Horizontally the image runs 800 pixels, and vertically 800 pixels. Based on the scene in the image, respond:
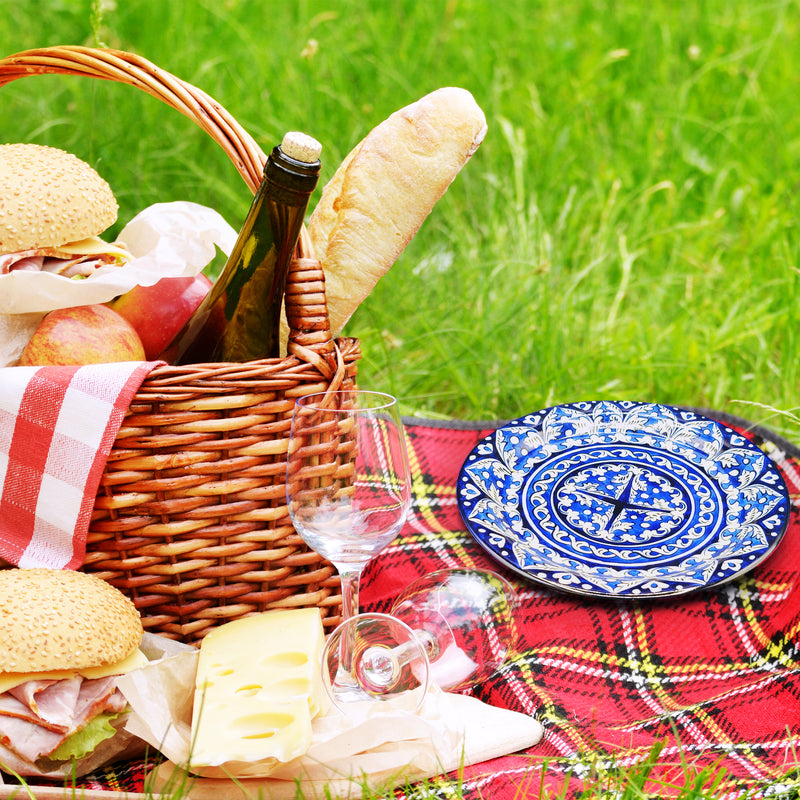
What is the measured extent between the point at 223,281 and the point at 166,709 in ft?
2.22

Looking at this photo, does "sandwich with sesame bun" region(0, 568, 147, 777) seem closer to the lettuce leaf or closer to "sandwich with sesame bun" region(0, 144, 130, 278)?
the lettuce leaf

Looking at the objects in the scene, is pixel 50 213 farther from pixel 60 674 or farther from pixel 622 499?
pixel 622 499

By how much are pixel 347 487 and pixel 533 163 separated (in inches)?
90.9

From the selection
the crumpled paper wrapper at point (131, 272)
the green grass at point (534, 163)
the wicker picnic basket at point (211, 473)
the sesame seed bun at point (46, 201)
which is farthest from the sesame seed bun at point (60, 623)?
the green grass at point (534, 163)

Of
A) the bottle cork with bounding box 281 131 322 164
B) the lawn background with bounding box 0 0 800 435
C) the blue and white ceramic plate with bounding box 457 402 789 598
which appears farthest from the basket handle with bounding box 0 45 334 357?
the lawn background with bounding box 0 0 800 435

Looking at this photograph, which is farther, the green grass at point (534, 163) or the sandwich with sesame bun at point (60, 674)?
the green grass at point (534, 163)

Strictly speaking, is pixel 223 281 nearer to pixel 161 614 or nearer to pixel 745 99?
pixel 161 614

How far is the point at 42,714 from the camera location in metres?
1.11

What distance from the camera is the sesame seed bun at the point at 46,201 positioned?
1354mm

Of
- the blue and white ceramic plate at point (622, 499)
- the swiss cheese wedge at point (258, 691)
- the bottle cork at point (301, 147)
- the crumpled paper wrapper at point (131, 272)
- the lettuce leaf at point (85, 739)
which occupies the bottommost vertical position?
the lettuce leaf at point (85, 739)

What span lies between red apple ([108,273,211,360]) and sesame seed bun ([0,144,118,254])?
14cm

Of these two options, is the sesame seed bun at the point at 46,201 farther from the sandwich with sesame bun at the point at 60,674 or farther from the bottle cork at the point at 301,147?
the sandwich with sesame bun at the point at 60,674

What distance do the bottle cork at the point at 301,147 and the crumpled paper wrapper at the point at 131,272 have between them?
344 mm

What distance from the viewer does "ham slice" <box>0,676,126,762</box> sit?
1.11 metres
